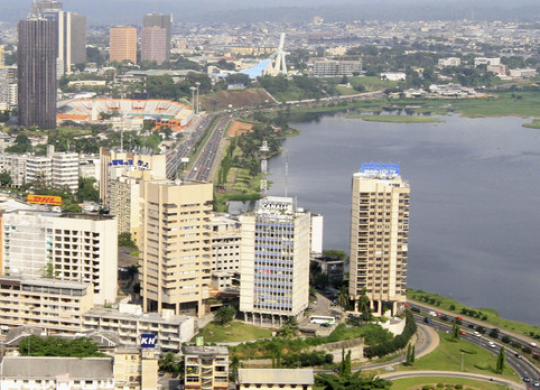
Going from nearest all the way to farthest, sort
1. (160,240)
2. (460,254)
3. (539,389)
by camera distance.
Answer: (539,389) → (160,240) → (460,254)

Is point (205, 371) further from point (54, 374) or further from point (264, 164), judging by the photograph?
point (264, 164)

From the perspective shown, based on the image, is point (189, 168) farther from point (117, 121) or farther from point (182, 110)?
point (182, 110)

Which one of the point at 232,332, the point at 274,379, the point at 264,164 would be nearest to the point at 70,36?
the point at 264,164

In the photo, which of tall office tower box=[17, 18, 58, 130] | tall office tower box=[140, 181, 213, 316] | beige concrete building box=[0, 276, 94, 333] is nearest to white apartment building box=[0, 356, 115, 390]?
beige concrete building box=[0, 276, 94, 333]

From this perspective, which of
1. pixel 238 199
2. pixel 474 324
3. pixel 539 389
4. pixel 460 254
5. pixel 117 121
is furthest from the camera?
pixel 117 121

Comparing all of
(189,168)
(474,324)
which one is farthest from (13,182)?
(474,324)
